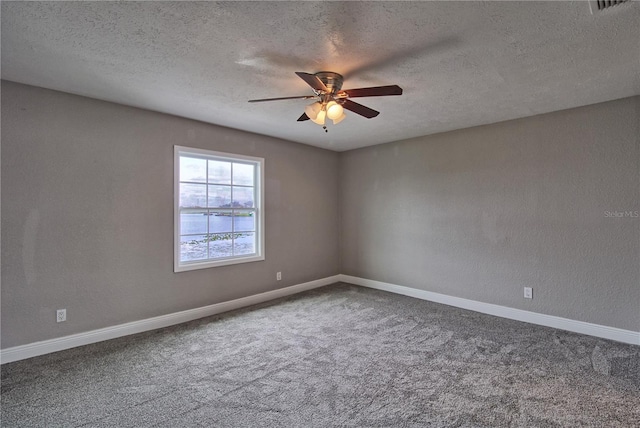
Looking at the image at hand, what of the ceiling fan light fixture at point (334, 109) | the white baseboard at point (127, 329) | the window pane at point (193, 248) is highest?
the ceiling fan light fixture at point (334, 109)

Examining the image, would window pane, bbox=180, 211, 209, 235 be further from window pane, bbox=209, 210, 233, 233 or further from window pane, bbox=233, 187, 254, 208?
window pane, bbox=233, 187, 254, 208

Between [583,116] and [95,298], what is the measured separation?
17.9ft

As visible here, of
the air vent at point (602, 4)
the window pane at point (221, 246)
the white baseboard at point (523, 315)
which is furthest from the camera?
→ the window pane at point (221, 246)

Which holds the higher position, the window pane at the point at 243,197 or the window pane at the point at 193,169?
the window pane at the point at 193,169

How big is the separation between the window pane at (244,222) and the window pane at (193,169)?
70 centimetres

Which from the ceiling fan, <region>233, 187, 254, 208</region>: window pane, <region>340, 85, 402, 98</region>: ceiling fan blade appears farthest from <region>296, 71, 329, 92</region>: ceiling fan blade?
<region>233, 187, 254, 208</region>: window pane

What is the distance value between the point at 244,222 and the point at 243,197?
1.19 feet

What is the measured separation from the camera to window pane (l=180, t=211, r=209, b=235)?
12.9ft

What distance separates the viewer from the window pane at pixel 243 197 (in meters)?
4.48

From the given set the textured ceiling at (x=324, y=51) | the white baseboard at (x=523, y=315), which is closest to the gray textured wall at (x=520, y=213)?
the white baseboard at (x=523, y=315)

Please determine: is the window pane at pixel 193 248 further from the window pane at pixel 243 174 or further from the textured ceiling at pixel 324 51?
the textured ceiling at pixel 324 51

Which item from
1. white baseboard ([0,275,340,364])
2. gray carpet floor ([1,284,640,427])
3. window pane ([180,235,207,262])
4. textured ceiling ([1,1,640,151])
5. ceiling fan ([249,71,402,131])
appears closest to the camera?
textured ceiling ([1,1,640,151])

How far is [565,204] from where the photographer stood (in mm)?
3527

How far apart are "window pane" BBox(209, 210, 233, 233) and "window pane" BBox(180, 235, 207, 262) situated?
200 mm
